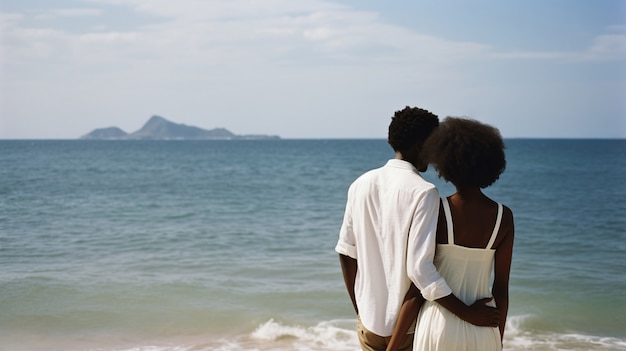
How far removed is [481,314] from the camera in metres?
2.65

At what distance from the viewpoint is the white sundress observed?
263cm

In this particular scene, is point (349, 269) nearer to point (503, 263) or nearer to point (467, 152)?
point (503, 263)

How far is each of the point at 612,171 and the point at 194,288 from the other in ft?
112

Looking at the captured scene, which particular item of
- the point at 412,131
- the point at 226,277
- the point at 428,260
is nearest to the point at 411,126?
the point at 412,131

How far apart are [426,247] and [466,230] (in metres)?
0.17

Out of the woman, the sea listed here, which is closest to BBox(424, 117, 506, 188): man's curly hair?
the woman

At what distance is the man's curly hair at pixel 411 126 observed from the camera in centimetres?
271

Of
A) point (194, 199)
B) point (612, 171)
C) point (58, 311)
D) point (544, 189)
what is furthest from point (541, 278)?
point (612, 171)

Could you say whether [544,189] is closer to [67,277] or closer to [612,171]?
[612,171]

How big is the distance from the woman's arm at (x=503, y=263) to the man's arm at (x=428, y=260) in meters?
0.16

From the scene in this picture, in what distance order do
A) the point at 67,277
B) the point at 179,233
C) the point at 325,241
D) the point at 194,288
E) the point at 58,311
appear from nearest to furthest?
1. the point at 58,311
2. the point at 194,288
3. the point at 67,277
4. the point at 325,241
5. the point at 179,233

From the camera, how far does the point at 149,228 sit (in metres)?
14.9

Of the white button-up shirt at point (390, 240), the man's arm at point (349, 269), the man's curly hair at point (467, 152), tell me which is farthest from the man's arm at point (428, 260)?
the man's arm at point (349, 269)

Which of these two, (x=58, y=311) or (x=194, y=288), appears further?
(x=194, y=288)
